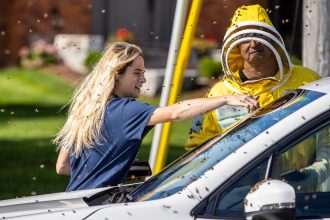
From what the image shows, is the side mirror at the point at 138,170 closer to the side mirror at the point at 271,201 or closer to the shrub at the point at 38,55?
the side mirror at the point at 271,201

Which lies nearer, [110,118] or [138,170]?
[110,118]

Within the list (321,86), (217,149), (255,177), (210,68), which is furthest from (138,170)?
(210,68)

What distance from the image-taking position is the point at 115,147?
19.6 ft

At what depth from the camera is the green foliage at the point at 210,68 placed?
2394 cm

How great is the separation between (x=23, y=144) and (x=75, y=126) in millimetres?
10226

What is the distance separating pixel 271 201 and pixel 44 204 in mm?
1451

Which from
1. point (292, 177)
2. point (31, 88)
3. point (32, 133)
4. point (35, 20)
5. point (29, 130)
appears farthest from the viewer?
point (35, 20)

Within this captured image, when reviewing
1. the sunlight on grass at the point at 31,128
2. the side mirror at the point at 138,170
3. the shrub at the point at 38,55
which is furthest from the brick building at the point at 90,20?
the side mirror at the point at 138,170

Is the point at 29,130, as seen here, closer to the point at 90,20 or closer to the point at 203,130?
the point at 90,20

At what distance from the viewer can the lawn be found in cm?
1239

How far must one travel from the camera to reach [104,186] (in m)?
6.11

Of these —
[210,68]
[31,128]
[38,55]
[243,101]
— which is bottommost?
[38,55]

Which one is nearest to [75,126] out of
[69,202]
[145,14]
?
[69,202]

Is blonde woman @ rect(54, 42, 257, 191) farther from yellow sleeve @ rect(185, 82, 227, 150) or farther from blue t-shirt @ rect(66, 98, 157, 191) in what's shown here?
yellow sleeve @ rect(185, 82, 227, 150)
